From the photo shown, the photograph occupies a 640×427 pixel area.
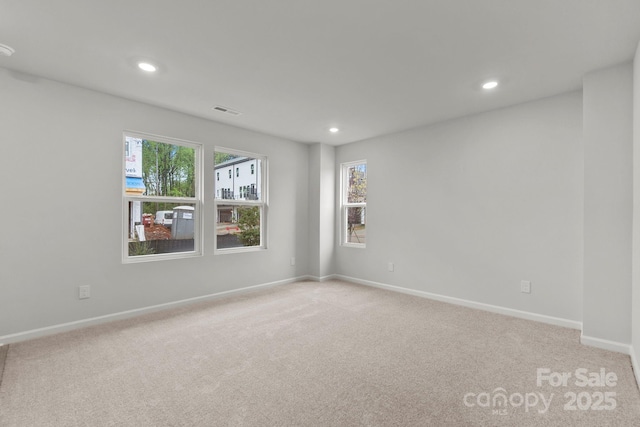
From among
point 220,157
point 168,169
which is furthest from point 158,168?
point 220,157

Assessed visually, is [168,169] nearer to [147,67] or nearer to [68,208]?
[68,208]

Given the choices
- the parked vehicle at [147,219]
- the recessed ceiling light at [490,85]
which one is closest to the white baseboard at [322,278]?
the parked vehicle at [147,219]

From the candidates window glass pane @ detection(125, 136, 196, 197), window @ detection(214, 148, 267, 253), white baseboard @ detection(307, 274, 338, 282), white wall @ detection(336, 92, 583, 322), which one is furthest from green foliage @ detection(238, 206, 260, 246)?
white wall @ detection(336, 92, 583, 322)

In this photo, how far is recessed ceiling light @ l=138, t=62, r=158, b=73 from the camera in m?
2.53

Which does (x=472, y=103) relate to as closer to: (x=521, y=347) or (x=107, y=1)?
(x=521, y=347)

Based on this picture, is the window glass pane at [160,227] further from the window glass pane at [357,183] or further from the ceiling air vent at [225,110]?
the window glass pane at [357,183]

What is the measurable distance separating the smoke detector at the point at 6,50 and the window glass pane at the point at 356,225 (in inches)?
170

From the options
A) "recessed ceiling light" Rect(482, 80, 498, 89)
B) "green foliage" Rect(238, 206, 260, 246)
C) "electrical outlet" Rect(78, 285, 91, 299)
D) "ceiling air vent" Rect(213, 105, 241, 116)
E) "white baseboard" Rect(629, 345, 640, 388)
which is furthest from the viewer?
"green foliage" Rect(238, 206, 260, 246)

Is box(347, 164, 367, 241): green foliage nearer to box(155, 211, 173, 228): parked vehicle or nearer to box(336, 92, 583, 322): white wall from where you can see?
box(336, 92, 583, 322): white wall

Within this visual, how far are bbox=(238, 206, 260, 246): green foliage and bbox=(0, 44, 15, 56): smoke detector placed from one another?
272 centimetres

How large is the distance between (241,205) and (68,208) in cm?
200

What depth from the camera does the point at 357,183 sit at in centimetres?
521

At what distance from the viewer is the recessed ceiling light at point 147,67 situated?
8.29 feet

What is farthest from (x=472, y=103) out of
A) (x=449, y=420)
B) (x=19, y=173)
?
(x=19, y=173)
